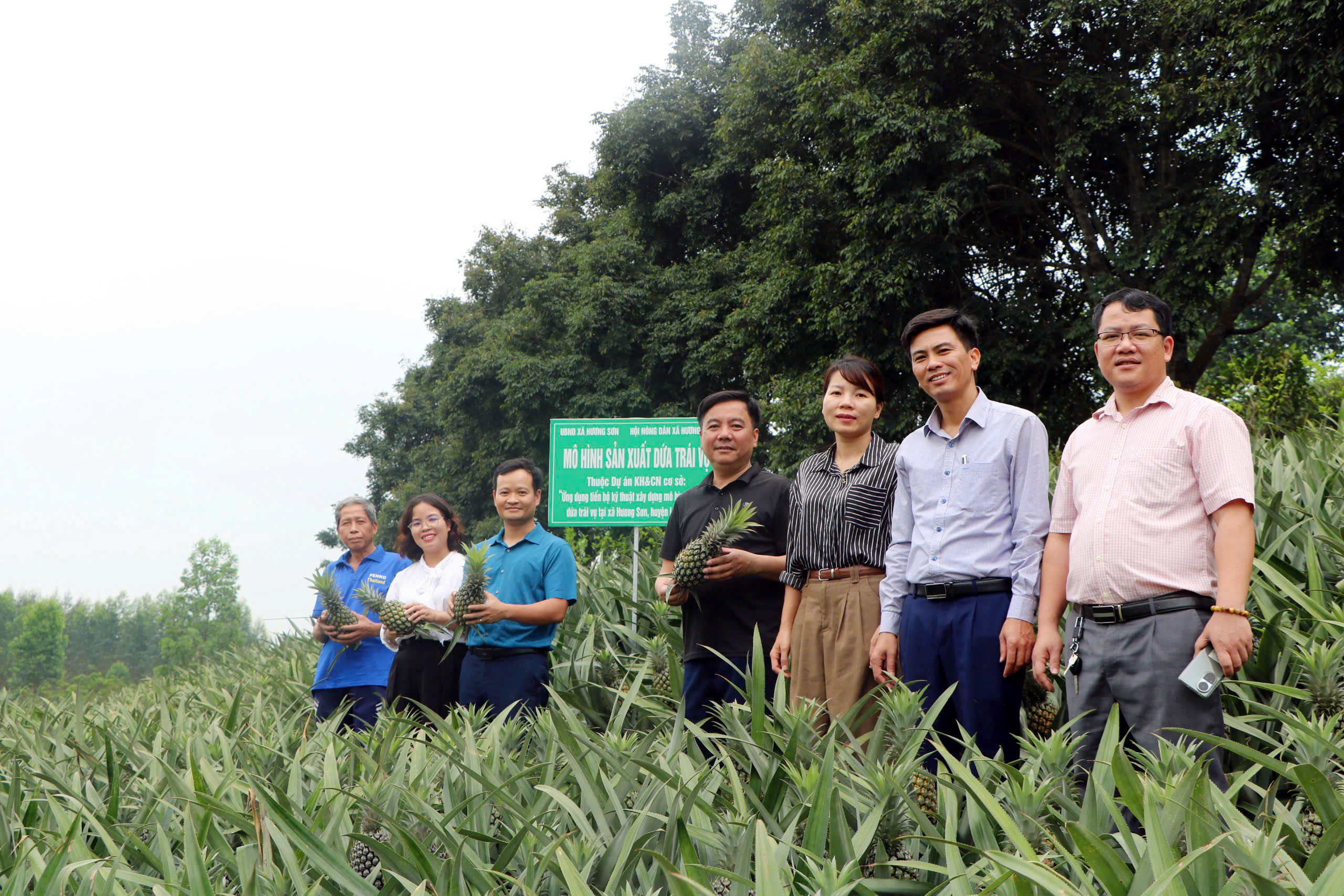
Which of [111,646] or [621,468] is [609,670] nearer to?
[621,468]

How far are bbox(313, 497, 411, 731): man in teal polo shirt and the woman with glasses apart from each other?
0.15 m

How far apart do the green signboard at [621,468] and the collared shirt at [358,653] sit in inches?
102

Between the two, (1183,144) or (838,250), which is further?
(838,250)

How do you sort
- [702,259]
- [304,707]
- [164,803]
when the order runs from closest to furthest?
[164,803] < [304,707] < [702,259]

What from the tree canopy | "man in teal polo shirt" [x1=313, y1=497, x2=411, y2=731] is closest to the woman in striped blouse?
"man in teal polo shirt" [x1=313, y1=497, x2=411, y2=731]

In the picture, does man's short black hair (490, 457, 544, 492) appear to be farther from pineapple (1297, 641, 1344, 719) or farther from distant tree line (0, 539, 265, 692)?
distant tree line (0, 539, 265, 692)

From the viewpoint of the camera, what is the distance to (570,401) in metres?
21.6

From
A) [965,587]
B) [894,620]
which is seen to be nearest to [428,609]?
[894,620]

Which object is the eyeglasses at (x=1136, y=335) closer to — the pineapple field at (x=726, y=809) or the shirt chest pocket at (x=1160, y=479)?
the shirt chest pocket at (x=1160, y=479)

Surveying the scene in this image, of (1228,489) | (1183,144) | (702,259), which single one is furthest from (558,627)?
(702,259)

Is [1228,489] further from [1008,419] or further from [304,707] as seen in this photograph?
[304,707]

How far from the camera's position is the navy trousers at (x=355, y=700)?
491 centimetres

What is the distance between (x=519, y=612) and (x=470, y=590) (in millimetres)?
283

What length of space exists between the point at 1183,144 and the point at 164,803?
14.8m
